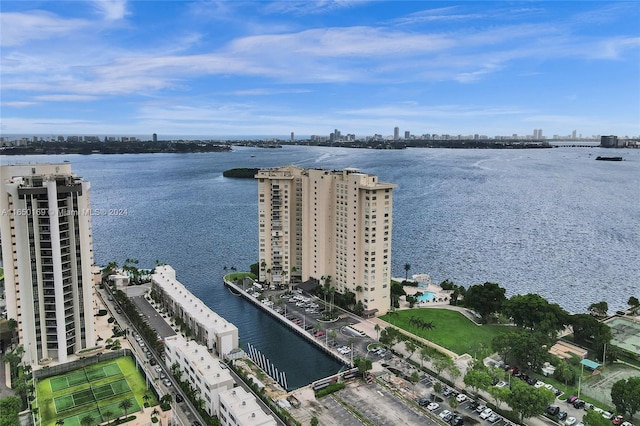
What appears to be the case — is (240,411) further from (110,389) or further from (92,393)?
(92,393)

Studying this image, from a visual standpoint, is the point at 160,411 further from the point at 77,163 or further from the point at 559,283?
the point at 77,163

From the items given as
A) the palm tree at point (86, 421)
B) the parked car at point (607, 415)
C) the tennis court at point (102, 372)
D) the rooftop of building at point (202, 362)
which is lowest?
the parked car at point (607, 415)

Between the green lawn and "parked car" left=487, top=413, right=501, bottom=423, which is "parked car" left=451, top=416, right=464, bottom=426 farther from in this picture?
the green lawn

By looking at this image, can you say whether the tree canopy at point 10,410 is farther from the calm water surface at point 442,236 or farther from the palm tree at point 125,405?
the calm water surface at point 442,236

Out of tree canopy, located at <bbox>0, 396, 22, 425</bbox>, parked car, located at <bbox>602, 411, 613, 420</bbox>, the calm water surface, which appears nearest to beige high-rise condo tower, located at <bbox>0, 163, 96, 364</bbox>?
tree canopy, located at <bbox>0, 396, 22, 425</bbox>

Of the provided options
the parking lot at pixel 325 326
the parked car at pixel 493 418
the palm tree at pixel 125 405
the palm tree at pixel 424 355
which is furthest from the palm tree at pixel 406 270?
the palm tree at pixel 125 405

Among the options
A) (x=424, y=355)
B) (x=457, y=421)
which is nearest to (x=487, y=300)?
(x=424, y=355)
